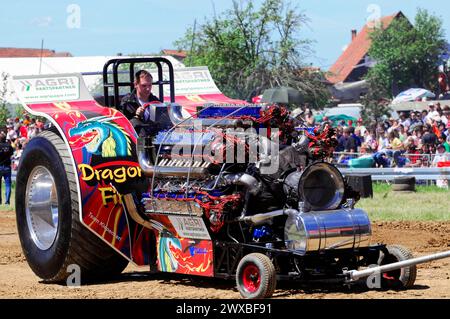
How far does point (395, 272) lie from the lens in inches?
346

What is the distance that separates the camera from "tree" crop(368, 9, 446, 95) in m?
65.1

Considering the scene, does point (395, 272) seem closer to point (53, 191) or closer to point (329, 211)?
point (329, 211)

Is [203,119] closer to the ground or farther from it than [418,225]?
farther from it

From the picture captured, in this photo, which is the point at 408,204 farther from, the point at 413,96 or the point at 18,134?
the point at 413,96

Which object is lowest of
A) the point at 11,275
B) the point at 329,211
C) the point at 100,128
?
the point at 11,275

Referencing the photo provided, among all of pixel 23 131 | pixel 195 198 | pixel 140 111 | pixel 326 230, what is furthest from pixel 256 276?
pixel 23 131

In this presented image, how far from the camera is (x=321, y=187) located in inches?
335

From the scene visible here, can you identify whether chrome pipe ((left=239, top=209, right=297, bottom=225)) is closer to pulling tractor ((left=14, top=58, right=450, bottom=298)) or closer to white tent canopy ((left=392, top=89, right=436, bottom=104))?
pulling tractor ((left=14, top=58, right=450, bottom=298))

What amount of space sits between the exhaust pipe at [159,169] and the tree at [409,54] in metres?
55.8

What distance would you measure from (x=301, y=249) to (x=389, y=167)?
12841 millimetres

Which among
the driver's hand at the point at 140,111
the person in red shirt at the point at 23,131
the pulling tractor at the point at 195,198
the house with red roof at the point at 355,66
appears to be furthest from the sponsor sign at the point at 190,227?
the house with red roof at the point at 355,66

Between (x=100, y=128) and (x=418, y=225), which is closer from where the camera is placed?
(x=100, y=128)

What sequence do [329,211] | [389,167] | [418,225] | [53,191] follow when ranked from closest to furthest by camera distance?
[329,211], [53,191], [418,225], [389,167]
